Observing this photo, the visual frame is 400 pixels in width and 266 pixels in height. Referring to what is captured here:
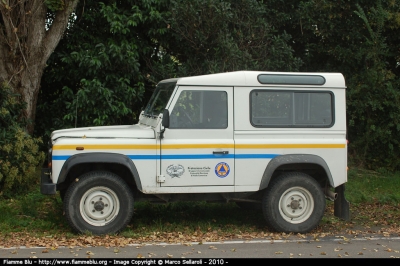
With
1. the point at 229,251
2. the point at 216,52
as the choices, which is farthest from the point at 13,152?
the point at 229,251

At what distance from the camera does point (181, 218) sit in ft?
32.2

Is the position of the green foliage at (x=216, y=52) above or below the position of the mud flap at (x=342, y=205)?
above

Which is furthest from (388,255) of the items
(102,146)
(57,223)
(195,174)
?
(57,223)

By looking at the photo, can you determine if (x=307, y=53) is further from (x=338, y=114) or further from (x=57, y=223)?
(x=57, y=223)

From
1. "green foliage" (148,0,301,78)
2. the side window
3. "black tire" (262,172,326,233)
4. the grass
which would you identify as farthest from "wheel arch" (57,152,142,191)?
"green foliage" (148,0,301,78)

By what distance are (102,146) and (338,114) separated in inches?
138

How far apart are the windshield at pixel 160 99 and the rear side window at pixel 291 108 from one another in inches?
48.2

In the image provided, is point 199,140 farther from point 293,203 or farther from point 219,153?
point 293,203

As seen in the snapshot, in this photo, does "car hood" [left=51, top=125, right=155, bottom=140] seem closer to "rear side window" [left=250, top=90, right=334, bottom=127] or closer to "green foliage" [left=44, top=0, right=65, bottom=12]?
"rear side window" [left=250, top=90, right=334, bottom=127]

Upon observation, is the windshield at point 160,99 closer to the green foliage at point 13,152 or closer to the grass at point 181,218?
the grass at point 181,218

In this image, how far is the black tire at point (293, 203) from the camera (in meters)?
8.85

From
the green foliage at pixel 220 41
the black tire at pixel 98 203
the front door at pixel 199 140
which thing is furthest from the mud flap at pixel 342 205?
the green foliage at pixel 220 41

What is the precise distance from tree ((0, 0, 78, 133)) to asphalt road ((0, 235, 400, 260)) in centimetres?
503

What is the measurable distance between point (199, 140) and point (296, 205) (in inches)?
70.1
